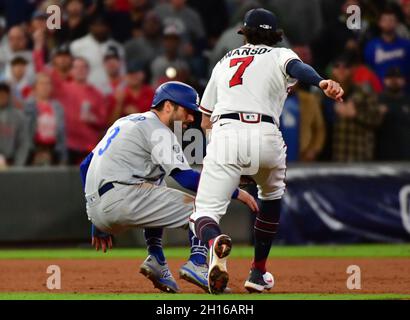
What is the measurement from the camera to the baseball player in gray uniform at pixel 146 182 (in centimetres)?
774

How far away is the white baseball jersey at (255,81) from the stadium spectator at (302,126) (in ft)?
20.8

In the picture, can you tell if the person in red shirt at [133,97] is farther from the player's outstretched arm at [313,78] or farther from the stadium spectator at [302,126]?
the player's outstretched arm at [313,78]

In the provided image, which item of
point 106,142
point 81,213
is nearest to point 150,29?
point 81,213

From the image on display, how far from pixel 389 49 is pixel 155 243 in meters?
7.75

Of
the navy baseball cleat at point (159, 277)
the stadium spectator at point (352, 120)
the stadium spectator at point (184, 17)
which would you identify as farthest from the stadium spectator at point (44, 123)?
the navy baseball cleat at point (159, 277)

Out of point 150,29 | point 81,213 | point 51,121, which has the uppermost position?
point 150,29

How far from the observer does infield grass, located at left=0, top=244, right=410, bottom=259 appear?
476 inches

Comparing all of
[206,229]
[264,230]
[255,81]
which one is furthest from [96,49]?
[206,229]

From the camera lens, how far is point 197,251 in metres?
7.81

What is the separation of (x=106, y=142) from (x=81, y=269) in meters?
2.90

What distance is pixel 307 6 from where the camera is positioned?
15.0m

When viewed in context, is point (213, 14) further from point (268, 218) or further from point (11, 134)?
point (268, 218)

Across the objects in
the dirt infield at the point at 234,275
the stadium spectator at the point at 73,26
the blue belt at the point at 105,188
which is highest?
the stadium spectator at the point at 73,26

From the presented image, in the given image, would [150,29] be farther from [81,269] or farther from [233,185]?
[233,185]
